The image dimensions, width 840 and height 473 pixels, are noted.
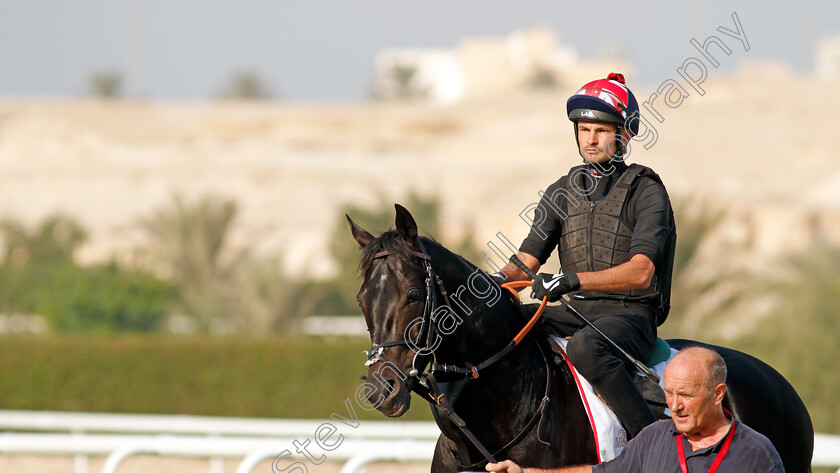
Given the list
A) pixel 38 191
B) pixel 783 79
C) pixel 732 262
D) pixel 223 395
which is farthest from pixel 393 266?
pixel 783 79

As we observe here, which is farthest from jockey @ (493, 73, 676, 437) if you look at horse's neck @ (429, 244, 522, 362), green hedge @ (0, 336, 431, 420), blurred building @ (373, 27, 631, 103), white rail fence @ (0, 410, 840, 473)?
blurred building @ (373, 27, 631, 103)

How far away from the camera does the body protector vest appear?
457 centimetres

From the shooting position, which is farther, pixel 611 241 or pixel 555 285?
pixel 611 241

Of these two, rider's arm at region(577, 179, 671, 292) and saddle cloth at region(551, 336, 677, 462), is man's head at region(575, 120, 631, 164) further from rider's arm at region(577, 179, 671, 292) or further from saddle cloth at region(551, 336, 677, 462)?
saddle cloth at region(551, 336, 677, 462)

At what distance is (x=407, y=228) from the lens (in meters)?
4.07

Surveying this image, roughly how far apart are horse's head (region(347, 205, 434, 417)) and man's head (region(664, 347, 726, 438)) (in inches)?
37.8

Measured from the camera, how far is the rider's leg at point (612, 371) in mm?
4223

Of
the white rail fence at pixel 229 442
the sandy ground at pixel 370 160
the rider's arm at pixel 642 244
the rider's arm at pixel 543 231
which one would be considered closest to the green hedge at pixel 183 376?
the white rail fence at pixel 229 442

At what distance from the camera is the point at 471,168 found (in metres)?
57.1

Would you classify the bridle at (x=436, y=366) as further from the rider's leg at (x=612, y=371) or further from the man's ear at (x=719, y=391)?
the man's ear at (x=719, y=391)

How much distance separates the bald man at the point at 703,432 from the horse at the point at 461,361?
83 centimetres

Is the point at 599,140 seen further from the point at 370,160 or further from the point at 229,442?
the point at 370,160

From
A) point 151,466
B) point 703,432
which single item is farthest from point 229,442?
point 151,466

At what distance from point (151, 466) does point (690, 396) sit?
9673mm
